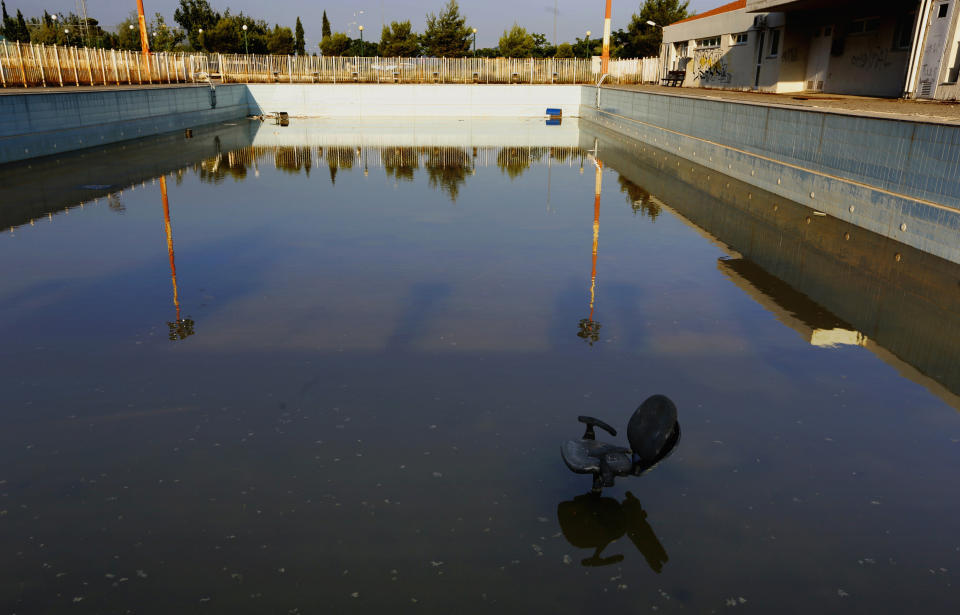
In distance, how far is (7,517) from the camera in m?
4.53

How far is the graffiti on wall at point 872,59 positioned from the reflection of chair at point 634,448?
27.1 meters

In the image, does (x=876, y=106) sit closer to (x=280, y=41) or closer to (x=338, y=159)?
(x=338, y=159)

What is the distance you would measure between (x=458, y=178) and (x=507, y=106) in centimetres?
2796

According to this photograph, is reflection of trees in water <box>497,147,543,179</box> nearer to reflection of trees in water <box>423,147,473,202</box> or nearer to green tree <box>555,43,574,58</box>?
reflection of trees in water <box>423,147,473,202</box>

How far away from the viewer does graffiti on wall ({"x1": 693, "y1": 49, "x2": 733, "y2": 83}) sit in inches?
1528

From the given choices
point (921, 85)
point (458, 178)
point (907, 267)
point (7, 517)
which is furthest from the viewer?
point (921, 85)

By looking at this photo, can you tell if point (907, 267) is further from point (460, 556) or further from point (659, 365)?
point (460, 556)

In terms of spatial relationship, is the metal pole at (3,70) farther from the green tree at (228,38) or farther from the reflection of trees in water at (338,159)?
the green tree at (228,38)

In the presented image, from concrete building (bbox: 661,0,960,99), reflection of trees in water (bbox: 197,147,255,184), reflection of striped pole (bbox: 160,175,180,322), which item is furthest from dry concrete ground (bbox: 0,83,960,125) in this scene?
reflection of striped pole (bbox: 160,175,180,322)

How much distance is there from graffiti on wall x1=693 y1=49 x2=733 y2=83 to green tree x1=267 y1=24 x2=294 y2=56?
50.4 meters

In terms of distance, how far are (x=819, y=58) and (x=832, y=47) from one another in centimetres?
127

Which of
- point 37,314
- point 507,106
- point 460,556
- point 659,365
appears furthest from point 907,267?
point 507,106

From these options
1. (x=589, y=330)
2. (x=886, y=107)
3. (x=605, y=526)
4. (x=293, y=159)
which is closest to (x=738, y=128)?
(x=886, y=107)

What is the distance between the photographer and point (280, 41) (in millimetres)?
76688
